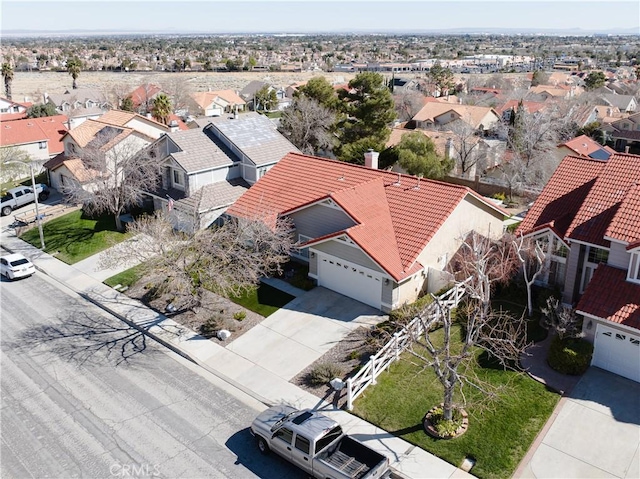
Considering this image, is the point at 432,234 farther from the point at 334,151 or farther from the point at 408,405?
the point at 334,151

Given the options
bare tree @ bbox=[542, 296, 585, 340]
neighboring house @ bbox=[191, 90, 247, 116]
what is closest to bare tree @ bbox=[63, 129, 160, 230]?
bare tree @ bbox=[542, 296, 585, 340]

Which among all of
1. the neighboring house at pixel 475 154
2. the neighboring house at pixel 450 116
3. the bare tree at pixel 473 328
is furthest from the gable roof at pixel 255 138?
the neighboring house at pixel 450 116

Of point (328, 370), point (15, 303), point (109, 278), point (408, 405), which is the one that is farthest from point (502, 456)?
point (15, 303)

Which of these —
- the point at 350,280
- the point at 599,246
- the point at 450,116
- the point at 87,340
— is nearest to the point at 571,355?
the point at 599,246

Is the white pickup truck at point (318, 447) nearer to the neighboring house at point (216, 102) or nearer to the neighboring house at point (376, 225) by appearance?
the neighboring house at point (376, 225)

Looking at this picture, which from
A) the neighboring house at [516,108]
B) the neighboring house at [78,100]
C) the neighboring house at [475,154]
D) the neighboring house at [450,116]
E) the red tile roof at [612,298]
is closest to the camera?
the red tile roof at [612,298]
